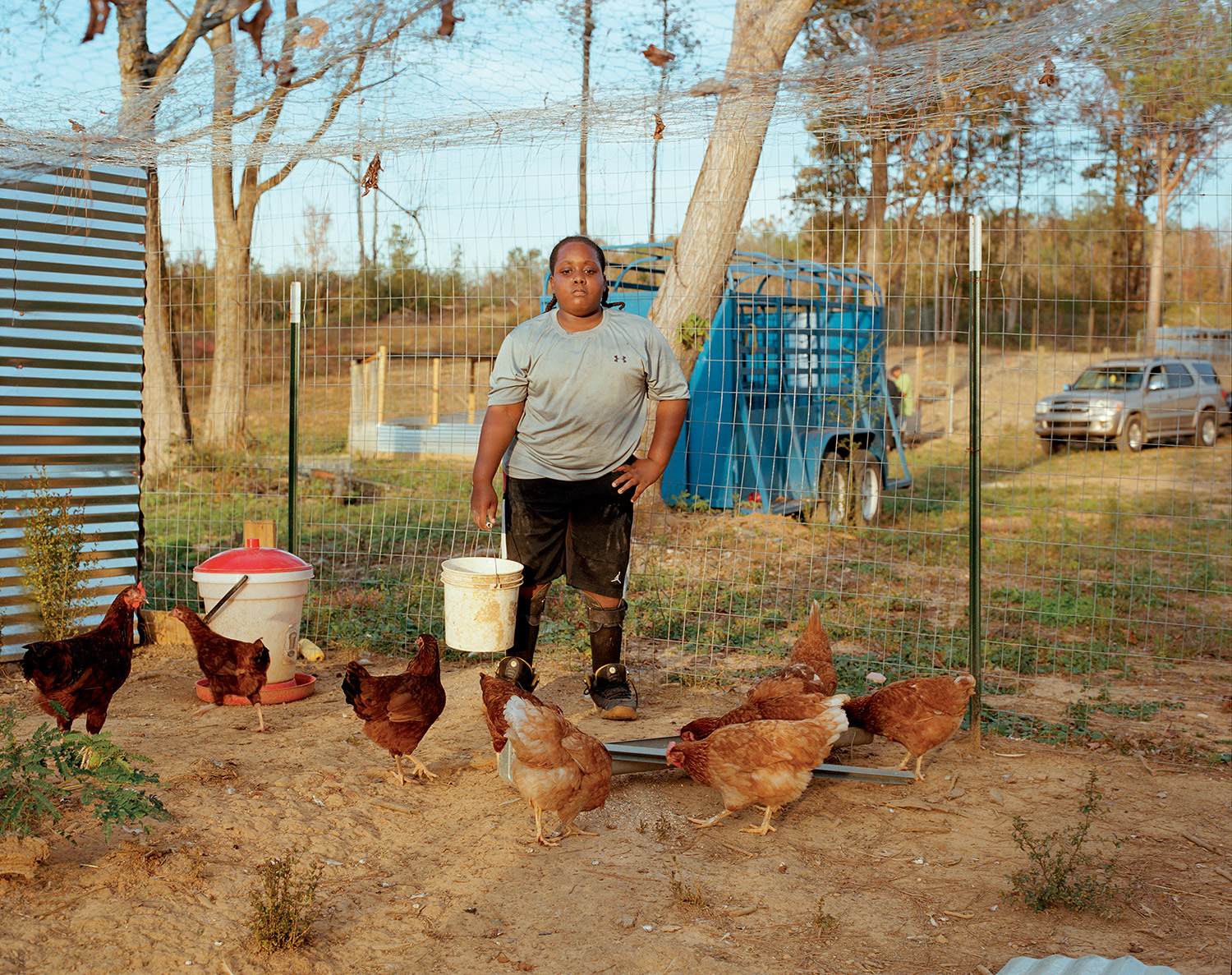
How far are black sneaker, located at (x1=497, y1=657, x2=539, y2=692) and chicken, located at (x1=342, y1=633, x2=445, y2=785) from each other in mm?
585

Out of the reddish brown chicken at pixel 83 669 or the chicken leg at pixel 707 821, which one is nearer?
the chicken leg at pixel 707 821

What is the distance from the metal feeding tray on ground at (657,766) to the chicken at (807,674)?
10.5 inches

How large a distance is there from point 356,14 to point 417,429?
449 centimetres

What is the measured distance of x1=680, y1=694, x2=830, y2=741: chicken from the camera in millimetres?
3793

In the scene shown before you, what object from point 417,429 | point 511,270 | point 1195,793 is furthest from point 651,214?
point 417,429

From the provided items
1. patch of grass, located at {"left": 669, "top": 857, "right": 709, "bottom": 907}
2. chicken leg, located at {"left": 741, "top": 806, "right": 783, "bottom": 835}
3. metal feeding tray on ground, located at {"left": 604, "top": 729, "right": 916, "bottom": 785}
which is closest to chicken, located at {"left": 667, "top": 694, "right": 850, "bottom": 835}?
chicken leg, located at {"left": 741, "top": 806, "right": 783, "bottom": 835}

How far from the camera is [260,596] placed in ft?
16.1

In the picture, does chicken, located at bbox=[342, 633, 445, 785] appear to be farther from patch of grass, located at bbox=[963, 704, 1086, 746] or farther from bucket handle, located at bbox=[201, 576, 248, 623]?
patch of grass, located at bbox=[963, 704, 1086, 746]

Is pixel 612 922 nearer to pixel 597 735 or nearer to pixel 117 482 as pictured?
pixel 597 735

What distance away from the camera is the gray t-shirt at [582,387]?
4.41 m

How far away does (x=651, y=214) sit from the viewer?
588cm

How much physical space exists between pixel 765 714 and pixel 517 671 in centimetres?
131

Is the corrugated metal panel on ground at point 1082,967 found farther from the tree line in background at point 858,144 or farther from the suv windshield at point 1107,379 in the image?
the suv windshield at point 1107,379

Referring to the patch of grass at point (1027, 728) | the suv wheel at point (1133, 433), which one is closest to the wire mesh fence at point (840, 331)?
the patch of grass at point (1027, 728)
